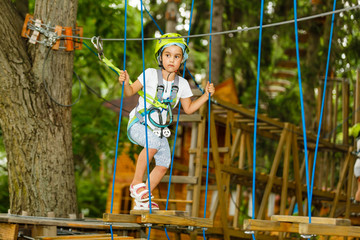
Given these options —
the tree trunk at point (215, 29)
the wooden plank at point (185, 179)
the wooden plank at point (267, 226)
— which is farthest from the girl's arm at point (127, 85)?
the tree trunk at point (215, 29)

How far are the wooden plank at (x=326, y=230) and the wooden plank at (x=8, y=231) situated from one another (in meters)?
2.75

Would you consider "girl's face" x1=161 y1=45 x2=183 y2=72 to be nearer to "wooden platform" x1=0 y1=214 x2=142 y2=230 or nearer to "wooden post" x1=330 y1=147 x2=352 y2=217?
"wooden platform" x1=0 y1=214 x2=142 y2=230

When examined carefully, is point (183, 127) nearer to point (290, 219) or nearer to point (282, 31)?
point (282, 31)

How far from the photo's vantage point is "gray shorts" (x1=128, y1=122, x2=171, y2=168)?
14.2 feet

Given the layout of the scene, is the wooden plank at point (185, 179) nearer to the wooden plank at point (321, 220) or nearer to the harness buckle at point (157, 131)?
the harness buckle at point (157, 131)

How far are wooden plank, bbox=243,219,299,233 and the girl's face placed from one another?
1.55 m

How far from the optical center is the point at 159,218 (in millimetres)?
3730

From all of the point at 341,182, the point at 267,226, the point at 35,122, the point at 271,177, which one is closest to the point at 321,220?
the point at 267,226

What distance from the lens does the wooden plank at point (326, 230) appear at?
314 centimetres

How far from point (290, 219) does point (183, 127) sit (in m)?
8.56

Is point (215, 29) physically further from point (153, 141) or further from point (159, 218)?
point (159, 218)

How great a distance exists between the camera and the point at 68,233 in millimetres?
5316

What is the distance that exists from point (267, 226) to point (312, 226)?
11.8 inches

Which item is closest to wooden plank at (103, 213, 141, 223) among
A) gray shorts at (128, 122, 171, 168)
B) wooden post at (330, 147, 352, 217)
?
gray shorts at (128, 122, 171, 168)
